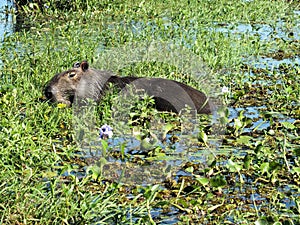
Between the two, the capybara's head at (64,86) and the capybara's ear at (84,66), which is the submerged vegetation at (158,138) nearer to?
the capybara's head at (64,86)

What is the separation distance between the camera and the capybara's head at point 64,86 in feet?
21.4

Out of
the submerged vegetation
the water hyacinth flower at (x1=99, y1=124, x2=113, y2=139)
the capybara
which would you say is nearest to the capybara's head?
the capybara

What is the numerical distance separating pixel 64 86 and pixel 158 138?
1379 millimetres

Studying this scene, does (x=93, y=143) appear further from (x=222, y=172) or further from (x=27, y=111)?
(x=222, y=172)

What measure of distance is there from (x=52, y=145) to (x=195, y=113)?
5.83ft

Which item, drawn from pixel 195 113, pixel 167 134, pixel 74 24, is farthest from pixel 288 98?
pixel 74 24

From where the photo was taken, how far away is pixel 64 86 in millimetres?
6582

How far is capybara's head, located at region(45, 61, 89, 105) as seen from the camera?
21.4 ft

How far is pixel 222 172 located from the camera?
491cm

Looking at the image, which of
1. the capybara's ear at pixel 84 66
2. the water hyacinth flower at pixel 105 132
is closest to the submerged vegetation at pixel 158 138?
the water hyacinth flower at pixel 105 132

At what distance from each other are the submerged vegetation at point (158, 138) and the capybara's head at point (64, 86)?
139mm

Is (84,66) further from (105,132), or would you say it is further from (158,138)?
(105,132)

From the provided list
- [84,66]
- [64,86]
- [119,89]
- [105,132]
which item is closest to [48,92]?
[64,86]

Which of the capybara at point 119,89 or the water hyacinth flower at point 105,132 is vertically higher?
the water hyacinth flower at point 105,132
